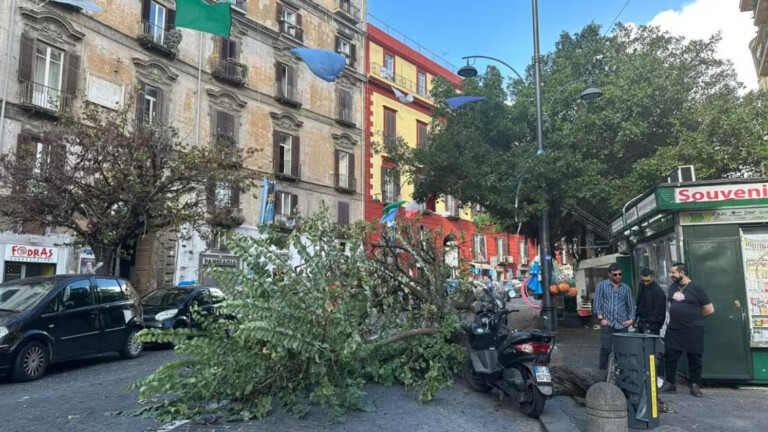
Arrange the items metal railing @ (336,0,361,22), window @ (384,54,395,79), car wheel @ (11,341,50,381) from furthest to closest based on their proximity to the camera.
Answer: window @ (384,54,395,79)
metal railing @ (336,0,361,22)
car wheel @ (11,341,50,381)

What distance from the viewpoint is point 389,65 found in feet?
114

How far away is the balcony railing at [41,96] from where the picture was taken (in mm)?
18011

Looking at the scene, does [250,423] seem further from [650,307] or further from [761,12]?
[761,12]

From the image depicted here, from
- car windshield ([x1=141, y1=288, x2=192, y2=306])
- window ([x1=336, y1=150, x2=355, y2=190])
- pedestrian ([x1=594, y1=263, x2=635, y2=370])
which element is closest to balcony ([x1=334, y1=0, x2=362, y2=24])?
window ([x1=336, y1=150, x2=355, y2=190])

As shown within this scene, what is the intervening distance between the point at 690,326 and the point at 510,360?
2676 millimetres

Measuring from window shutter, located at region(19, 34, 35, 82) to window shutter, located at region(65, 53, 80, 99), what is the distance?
3.73ft

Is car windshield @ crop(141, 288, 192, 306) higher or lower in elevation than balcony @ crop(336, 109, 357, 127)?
lower

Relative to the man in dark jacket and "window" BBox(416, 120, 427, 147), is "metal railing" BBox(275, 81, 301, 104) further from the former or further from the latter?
the man in dark jacket

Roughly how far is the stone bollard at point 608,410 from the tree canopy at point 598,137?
7533 millimetres

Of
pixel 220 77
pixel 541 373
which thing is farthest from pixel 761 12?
pixel 541 373

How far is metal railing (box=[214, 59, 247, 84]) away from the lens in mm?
24703

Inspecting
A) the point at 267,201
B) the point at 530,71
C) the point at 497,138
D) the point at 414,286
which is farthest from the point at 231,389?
the point at 267,201

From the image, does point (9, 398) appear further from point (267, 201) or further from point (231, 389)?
point (267, 201)

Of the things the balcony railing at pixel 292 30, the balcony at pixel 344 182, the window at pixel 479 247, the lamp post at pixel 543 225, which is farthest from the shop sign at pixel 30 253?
the window at pixel 479 247
